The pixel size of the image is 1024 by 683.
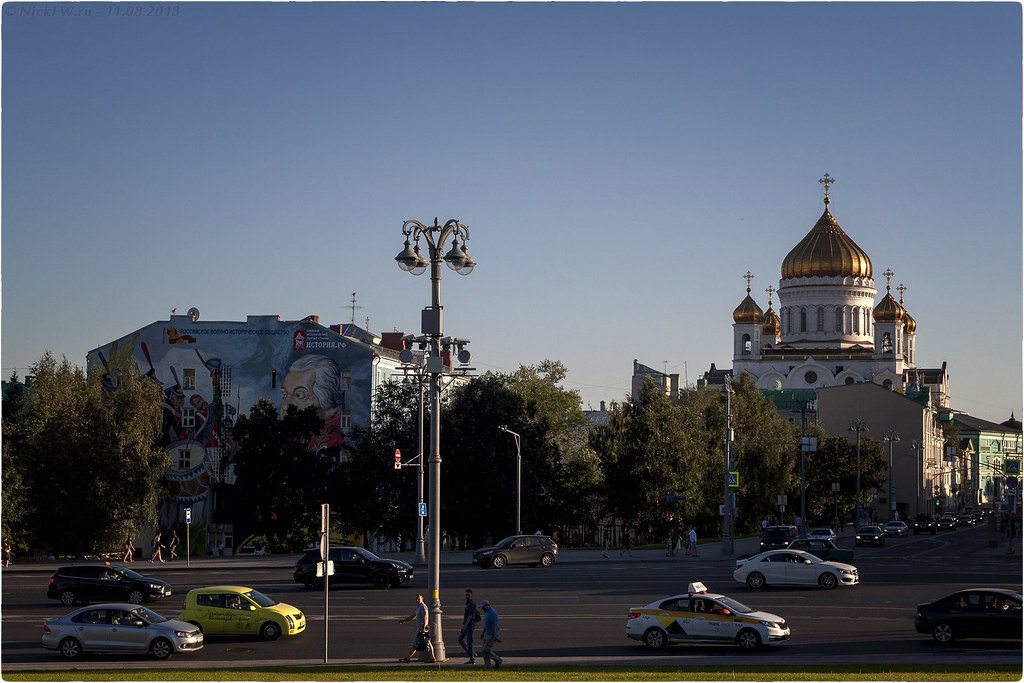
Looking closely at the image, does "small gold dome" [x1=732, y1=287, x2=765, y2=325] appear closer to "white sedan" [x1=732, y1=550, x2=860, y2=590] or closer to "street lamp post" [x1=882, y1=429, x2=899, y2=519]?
"street lamp post" [x1=882, y1=429, x2=899, y2=519]

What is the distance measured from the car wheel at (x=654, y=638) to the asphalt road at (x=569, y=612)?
0.28 m

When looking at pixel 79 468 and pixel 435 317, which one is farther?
pixel 79 468

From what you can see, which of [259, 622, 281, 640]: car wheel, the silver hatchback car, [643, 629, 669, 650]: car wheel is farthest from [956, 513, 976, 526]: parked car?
the silver hatchback car

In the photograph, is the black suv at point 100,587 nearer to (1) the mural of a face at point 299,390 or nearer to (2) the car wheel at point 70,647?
(2) the car wheel at point 70,647

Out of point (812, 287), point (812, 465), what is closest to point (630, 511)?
point (812, 465)

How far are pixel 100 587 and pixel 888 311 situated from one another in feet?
437

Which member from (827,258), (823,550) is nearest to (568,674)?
(823,550)

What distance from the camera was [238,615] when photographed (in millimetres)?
27281

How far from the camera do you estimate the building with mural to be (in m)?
73.1

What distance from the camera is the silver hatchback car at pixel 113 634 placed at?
24.8m

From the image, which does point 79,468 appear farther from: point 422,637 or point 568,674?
point 568,674

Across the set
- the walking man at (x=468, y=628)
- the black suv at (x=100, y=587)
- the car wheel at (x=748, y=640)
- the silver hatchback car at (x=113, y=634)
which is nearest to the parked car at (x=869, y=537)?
the black suv at (x=100, y=587)

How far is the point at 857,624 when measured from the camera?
28.2m

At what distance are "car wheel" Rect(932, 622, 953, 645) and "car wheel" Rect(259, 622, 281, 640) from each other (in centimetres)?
1399
